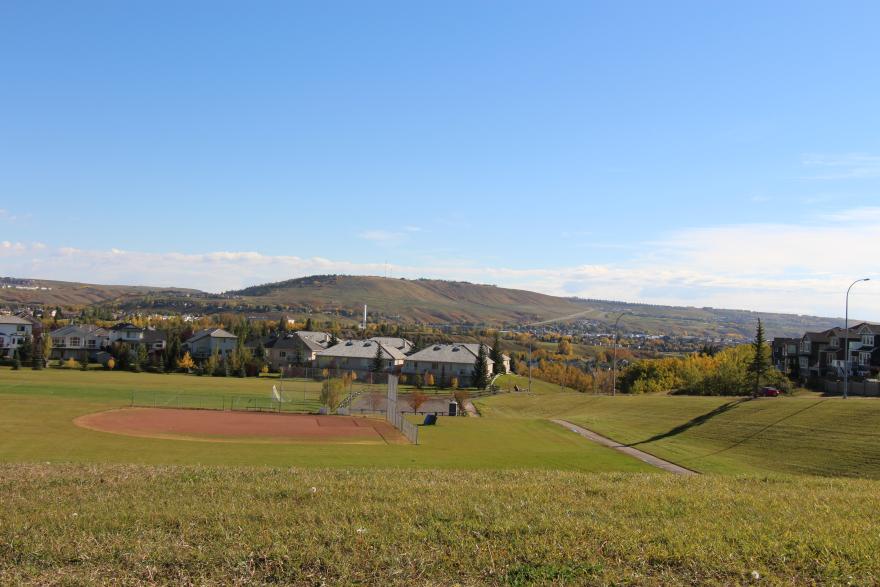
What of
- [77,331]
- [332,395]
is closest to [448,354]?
[332,395]

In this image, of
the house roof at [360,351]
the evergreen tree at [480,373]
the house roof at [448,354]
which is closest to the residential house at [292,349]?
the house roof at [360,351]

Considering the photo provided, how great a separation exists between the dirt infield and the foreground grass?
29432 millimetres

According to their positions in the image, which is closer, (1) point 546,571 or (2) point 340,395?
(1) point 546,571

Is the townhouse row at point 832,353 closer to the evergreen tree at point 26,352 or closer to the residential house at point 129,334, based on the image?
the evergreen tree at point 26,352

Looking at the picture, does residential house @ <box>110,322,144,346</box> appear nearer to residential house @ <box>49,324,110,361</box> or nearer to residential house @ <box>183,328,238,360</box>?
residential house @ <box>49,324,110,361</box>

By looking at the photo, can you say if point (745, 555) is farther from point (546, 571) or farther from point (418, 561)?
point (418, 561)

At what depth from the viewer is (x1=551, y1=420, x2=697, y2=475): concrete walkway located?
32.1 meters

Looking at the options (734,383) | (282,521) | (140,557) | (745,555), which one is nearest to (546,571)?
(745,555)

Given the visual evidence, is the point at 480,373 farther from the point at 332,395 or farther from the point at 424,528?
the point at 424,528

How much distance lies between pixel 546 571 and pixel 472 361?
102 m

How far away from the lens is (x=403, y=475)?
18.1 metres

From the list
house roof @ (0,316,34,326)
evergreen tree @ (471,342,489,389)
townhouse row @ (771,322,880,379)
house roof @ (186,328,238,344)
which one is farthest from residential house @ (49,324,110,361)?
townhouse row @ (771,322,880,379)

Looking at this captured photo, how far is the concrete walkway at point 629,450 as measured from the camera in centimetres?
3213

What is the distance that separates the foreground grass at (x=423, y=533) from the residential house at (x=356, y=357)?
328 ft
